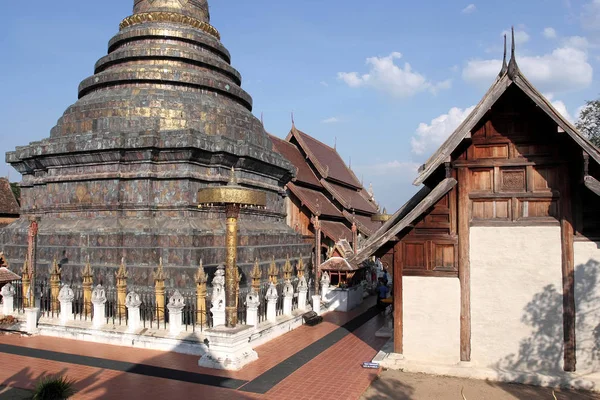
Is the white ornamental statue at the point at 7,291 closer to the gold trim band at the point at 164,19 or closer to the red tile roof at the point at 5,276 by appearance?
the red tile roof at the point at 5,276

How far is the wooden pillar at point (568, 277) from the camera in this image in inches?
340

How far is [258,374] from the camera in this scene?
9.42m

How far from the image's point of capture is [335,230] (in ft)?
88.2

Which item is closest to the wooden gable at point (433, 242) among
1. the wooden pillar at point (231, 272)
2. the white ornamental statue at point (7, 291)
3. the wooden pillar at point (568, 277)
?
the wooden pillar at point (568, 277)

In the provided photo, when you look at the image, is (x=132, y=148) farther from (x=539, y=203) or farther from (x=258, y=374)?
(x=539, y=203)

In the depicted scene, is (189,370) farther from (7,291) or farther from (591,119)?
(591,119)

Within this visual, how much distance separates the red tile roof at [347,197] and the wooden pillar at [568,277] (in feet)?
67.8

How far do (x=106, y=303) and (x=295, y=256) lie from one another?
752cm

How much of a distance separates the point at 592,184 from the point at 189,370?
7863 mm

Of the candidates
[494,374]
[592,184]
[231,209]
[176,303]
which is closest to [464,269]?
[494,374]

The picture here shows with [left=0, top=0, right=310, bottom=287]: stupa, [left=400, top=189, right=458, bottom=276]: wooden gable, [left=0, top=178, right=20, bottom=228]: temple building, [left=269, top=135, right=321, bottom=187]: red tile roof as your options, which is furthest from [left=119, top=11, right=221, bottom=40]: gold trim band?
[left=0, top=178, right=20, bottom=228]: temple building

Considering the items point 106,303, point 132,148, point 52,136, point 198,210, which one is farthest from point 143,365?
point 52,136

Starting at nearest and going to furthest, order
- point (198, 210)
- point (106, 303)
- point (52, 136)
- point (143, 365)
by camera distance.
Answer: point (143, 365) < point (106, 303) < point (198, 210) < point (52, 136)

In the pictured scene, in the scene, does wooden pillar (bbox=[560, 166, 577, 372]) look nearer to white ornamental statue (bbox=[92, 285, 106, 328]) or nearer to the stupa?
the stupa
